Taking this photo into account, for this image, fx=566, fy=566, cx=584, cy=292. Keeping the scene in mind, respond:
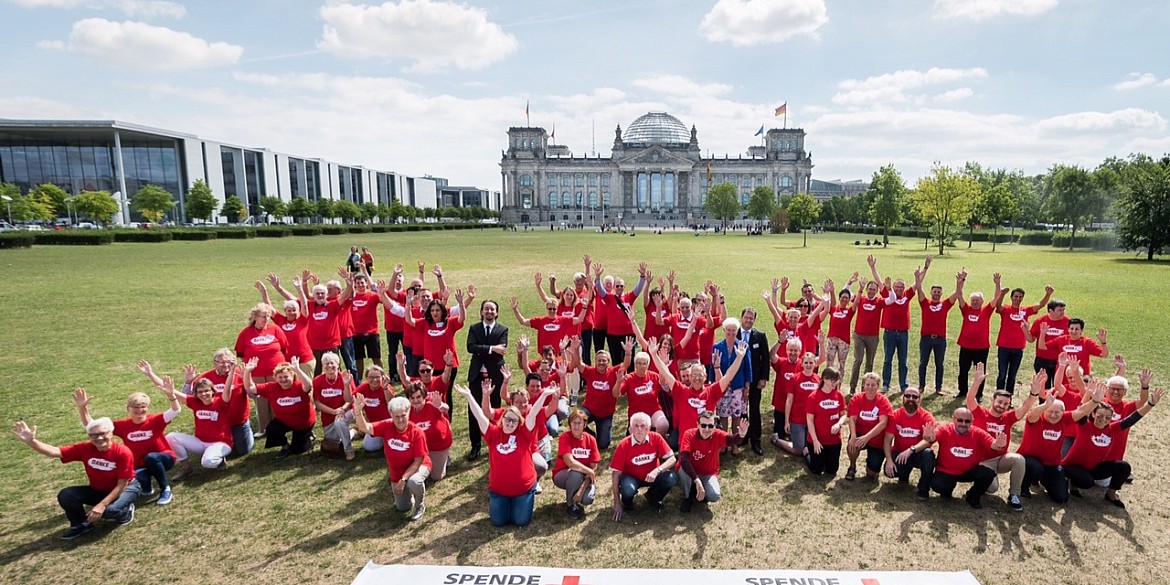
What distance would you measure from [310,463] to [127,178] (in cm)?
9751

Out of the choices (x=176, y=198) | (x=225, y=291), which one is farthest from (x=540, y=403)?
(x=176, y=198)

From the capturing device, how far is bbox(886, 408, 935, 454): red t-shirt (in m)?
6.88

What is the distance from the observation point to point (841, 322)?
34.3 feet

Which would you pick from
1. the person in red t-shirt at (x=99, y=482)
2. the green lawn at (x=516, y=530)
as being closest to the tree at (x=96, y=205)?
the green lawn at (x=516, y=530)

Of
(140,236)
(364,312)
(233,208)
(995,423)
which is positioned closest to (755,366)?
(995,423)

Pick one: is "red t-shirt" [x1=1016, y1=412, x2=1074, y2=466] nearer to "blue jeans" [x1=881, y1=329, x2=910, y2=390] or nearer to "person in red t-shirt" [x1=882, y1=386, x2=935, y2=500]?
"person in red t-shirt" [x1=882, y1=386, x2=935, y2=500]

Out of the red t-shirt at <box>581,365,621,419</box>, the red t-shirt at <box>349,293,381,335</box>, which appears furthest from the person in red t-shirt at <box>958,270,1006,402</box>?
the red t-shirt at <box>349,293,381,335</box>

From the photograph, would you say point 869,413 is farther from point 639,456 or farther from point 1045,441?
point 639,456

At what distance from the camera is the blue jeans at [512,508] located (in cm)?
613

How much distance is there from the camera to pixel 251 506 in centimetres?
654

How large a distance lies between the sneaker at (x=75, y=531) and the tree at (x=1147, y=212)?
50.8 meters

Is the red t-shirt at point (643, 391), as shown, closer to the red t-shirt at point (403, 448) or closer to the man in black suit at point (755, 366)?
the man in black suit at point (755, 366)

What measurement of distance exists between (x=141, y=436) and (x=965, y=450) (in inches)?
370

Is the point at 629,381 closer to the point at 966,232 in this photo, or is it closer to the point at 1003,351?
the point at 1003,351
